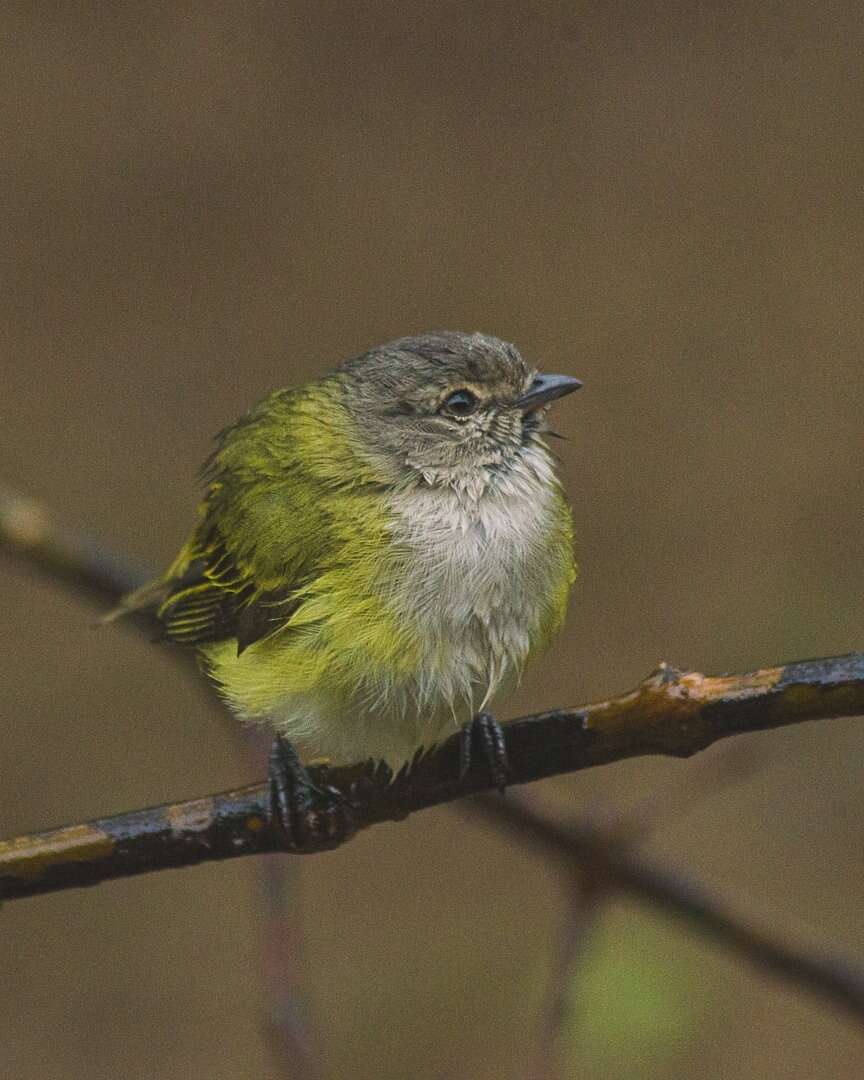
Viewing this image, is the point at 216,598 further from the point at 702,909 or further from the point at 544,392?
the point at 702,909

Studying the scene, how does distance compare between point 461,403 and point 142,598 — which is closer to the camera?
point 461,403

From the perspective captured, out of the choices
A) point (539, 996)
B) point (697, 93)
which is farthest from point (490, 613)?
point (697, 93)

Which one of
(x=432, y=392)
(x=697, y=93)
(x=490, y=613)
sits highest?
(x=697, y=93)

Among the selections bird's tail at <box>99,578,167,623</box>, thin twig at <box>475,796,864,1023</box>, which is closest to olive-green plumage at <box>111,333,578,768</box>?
bird's tail at <box>99,578,167,623</box>

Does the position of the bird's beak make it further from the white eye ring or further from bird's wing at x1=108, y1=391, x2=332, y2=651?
bird's wing at x1=108, y1=391, x2=332, y2=651

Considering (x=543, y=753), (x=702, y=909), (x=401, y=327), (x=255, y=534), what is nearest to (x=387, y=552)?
(x=255, y=534)

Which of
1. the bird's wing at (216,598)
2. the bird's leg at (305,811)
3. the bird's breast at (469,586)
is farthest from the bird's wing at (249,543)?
the bird's leg at (305,811)

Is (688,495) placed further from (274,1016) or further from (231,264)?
(274,1016)
